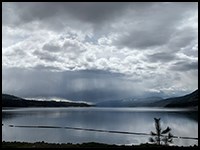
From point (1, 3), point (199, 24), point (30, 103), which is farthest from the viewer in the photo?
point (30, 103)

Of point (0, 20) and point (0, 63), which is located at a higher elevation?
point (0, 20)

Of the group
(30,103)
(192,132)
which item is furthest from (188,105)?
(192,132)

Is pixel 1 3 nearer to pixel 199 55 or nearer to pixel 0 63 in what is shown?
pixel 0 63

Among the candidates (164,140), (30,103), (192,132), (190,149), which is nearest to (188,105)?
(30,103)

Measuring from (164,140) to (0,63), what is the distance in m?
9.81

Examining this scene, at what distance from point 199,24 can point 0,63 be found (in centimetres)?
289

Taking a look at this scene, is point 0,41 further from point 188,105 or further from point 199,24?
point 188,105

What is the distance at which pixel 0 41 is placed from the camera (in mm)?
4605

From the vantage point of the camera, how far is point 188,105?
456 ft

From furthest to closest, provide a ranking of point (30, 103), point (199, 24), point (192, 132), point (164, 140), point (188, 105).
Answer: point (30, 103) → point (188, 105) → point (192, 132) → point (164, 140) → point (199, 24)

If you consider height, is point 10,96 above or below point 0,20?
above

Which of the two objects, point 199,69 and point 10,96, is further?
point 10,96

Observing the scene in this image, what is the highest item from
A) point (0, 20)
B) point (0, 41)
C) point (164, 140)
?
point (0, 20)

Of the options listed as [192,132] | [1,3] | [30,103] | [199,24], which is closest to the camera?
[199,24]
